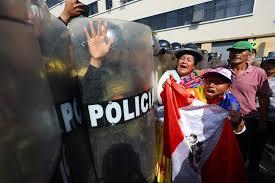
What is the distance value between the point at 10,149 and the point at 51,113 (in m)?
0.28

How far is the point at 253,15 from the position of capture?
19.3m

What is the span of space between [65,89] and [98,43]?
418 mm

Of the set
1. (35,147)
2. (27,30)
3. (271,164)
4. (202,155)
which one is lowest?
(271,164)

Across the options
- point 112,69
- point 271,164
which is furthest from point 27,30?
point 271,164

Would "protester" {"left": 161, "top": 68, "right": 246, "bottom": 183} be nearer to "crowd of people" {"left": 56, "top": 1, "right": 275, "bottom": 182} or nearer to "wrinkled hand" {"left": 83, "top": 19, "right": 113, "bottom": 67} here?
"crowd of people" {"left": 56, "top": 1, "right": 275, "bottom": 182}

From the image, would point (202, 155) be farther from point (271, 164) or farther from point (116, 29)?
point (271, 164)

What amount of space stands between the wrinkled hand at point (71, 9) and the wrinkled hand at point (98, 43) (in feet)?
1.19

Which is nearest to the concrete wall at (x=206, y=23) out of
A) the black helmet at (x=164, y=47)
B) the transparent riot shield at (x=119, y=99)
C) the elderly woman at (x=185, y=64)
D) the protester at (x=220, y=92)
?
the black helmet at (x=164, y=47)

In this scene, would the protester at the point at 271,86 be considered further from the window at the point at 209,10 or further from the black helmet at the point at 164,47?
the window at the point at 209,10

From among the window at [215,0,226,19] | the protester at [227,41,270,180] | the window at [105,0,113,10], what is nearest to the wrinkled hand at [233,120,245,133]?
the protester at [227,41,270,180]

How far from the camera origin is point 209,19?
2245 centimetres

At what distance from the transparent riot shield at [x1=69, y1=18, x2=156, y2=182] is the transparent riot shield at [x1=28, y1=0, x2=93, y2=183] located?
61 millimetres

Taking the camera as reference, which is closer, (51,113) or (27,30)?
(27,30)

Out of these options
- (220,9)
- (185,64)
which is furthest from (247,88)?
(220,9)
